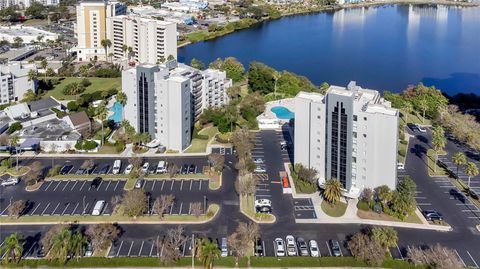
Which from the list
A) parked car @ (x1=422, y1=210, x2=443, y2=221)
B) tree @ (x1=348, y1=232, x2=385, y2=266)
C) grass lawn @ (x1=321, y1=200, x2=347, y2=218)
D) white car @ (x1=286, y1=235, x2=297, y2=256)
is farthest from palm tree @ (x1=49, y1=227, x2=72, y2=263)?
parked car @ (x1=422, y1=210, x2=443, y2=221)

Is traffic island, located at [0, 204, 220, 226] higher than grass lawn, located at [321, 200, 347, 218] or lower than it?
lower

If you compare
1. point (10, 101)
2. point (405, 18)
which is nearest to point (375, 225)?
point (10, 101)

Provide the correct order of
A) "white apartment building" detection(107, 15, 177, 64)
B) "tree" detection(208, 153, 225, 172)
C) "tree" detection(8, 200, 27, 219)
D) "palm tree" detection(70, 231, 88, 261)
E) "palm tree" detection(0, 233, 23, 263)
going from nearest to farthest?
"palm tree" detection(0, 233, 23, 263) → "palm tree" detection(70, 231, 88, 261) → "tree" detection(8, 200, 27, 219) → "tree" detection(208, 153, 225, 172) → "white apartment building" detection(107, 15, 177, 64)

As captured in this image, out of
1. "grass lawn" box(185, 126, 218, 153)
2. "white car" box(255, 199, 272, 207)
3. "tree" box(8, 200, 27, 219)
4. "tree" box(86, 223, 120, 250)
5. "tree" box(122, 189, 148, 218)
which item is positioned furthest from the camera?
"grass lawn" box(185, 126, 218, 153)

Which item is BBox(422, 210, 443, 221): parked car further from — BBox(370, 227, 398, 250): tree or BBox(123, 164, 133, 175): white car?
BBox(123, 164, 133, 175): white car

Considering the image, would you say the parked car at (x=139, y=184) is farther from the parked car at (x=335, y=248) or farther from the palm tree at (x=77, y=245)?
the parked car at (x=335, y=248)

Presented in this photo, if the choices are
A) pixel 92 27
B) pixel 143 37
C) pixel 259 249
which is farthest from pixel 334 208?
pixel 92 27

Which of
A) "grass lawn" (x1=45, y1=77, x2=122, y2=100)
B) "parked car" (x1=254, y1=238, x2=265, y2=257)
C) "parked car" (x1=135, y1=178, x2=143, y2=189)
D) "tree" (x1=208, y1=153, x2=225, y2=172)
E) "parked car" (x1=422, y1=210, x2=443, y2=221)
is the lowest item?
"parked car" (x1=254, y1=238, x2=265, y2=257)

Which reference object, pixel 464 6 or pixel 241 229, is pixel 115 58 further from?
pixel 464 6
